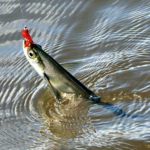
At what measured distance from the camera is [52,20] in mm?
6117

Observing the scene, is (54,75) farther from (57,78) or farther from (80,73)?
(80,73)

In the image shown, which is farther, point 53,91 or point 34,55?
point 53,91

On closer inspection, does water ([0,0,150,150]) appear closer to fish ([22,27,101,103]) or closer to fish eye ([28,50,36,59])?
fish ([22,27,101,103])

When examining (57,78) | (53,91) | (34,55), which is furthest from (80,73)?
(34,55)

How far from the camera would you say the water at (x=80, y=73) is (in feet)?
14.3

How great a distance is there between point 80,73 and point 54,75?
0.69 meters

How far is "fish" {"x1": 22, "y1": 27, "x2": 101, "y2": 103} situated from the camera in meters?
4.27

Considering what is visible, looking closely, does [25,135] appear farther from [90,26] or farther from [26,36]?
[90,26]

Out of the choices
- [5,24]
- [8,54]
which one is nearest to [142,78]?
[8,54]

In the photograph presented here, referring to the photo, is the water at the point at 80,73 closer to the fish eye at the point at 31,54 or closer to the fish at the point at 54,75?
the fish at the point at 54,75

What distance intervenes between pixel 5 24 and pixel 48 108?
5.74 feet

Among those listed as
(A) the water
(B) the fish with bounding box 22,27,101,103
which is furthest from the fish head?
(A) the water

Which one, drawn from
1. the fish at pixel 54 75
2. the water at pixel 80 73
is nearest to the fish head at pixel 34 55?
the fish at pixel 54 75

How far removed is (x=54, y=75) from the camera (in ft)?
14.5
